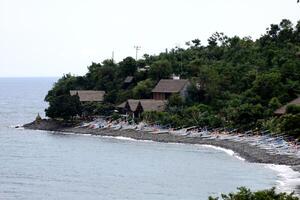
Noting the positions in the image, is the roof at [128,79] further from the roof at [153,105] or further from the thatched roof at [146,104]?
the roof at [153,105]

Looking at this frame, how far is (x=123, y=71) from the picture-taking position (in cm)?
8344

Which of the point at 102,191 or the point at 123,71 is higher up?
the point at 123,71

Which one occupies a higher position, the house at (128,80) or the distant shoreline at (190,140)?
the house at (128,80)

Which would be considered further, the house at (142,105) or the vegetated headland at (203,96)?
the house at (142,105)

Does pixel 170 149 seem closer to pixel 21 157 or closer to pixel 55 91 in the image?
pixel 21 157

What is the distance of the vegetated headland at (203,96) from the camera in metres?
57.8

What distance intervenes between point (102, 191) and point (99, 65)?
52.4 m

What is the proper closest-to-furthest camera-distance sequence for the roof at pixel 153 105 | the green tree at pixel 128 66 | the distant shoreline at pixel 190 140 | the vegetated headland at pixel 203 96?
the distant shoreline at pixel 190 140, the vegetated headland at pixel 203 96, the roof at pixel 153 105, the green tree at pixel 128 66

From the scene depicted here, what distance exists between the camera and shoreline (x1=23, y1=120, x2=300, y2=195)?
45.9 m

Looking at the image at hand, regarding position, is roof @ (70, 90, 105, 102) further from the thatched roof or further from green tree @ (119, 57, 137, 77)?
the thatched roof

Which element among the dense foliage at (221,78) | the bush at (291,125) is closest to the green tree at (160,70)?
the dense foliage at (221,78)

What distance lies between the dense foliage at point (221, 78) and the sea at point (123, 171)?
17.7 feet

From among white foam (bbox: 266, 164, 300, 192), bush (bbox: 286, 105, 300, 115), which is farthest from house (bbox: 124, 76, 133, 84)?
white foam (bbox: 266, 164, 300, 192)

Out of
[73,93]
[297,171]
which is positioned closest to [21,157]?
[297,171]
